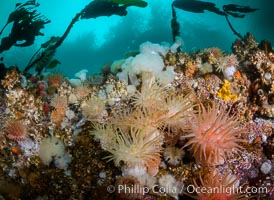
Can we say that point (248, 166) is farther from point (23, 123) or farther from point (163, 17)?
point (163, 17)

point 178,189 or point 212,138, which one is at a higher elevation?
point 212,138

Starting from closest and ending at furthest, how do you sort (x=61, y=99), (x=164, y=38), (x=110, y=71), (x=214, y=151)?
1. (x=214, y=151)
2. (x=61, y=99)
3. (x=110, y=71)
4. (x=164, y=38)

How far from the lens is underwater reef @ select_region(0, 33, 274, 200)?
→ 314cm

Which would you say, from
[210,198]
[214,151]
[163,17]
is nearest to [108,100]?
[214,151]

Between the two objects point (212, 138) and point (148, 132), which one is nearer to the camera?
point (212, 138)

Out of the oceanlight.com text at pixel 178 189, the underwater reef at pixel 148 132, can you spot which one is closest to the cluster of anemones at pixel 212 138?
the underwater reef at pixel 148 132

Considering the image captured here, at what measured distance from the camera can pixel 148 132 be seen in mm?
3217

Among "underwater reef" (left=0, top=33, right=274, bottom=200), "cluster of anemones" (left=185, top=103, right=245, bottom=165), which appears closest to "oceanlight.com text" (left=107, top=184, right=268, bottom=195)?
"underwater reef" (left=0, top=33, right=274, bottom=200)

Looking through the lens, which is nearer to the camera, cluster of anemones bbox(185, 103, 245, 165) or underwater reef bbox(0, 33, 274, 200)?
cluster of anemones bbox(185, 103, 245, 165)

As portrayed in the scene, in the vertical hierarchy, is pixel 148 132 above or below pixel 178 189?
above

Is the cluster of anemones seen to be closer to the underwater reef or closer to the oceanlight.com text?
the underwater reef

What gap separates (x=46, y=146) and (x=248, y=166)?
263cm

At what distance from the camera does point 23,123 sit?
3.81 meters

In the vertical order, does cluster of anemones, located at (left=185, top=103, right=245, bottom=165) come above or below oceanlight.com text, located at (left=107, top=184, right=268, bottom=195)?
above
